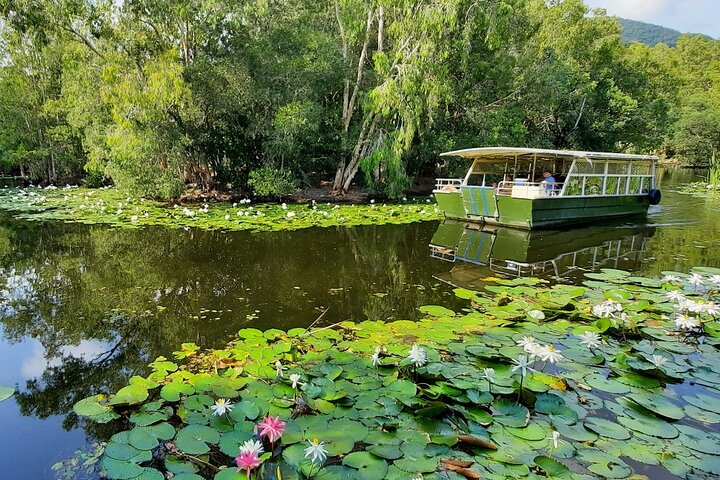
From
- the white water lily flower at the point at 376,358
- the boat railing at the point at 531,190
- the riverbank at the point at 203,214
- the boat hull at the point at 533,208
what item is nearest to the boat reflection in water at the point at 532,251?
the boat hull at the point at 533,208

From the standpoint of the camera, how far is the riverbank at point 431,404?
6.59 feet

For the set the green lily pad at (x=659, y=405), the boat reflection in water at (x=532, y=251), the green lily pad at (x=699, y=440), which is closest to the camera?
the green lily pad at (x=699, y=440)

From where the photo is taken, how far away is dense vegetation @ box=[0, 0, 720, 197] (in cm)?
1104


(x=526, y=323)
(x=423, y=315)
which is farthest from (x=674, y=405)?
(x=423, y=315)

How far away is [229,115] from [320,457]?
13099 mm

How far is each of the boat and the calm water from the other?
700 mm

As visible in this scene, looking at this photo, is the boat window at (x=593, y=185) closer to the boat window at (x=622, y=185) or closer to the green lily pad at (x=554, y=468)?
the boat window at (x=622, y=185)

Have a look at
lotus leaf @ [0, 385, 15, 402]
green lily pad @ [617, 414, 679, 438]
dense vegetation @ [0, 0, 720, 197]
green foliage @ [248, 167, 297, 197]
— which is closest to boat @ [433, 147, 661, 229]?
dense vegetation @ [0, 0, 720, 197]

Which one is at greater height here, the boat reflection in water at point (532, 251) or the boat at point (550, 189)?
the boat at point (550, 189)

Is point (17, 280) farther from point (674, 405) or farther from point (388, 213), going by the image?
point (388, 213)

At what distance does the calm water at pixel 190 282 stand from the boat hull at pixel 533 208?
55cm

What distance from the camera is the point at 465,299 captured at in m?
4.76

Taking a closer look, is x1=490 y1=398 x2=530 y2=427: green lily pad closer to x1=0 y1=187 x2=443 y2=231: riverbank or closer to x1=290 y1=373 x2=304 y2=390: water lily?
x1=290 y1=373 x2=304 y2=390: water lily

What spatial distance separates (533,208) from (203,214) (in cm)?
749
